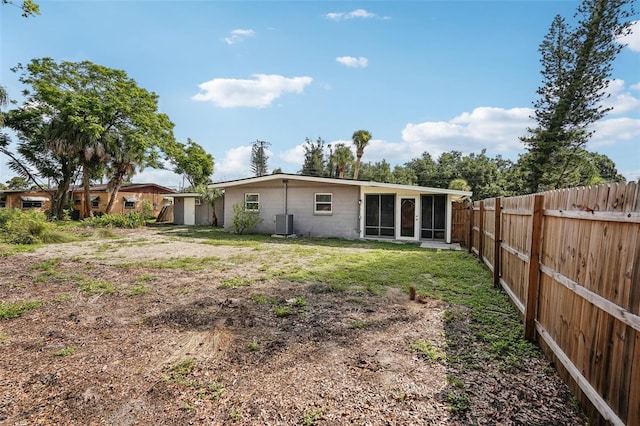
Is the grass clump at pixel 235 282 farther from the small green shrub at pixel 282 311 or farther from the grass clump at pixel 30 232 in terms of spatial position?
the grass clump at pixel 30 232

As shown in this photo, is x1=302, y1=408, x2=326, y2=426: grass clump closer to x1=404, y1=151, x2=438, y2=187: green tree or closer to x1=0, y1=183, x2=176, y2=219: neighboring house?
x1=0, y1=183, x2=176, y2=219: neighboring house

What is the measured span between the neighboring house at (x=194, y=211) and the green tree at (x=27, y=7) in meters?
14.9

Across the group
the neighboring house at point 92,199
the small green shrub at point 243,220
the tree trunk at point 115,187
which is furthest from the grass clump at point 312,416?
the neighboring house at point 92,199

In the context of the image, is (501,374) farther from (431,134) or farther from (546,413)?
(431,134)

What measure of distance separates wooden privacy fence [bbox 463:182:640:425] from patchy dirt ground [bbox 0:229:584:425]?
1.10 feet

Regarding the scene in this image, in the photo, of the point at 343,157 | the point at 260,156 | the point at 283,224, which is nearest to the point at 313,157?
the point at 260,156

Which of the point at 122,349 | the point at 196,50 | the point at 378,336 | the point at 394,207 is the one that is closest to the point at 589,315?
the point at 378,336

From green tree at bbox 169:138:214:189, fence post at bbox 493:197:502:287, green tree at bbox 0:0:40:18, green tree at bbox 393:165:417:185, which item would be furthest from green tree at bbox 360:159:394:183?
green tree at bbox 0:0:40:18

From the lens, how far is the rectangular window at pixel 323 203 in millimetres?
14656

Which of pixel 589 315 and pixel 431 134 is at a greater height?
pixel 431 134

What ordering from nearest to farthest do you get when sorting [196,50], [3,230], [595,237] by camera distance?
1. [595,237]
2. [196,50]
3. [3,230]

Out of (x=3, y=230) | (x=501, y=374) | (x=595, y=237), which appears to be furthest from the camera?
(x=3, y=230)

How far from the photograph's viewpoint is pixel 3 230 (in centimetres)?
1248

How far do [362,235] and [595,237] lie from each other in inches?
473
